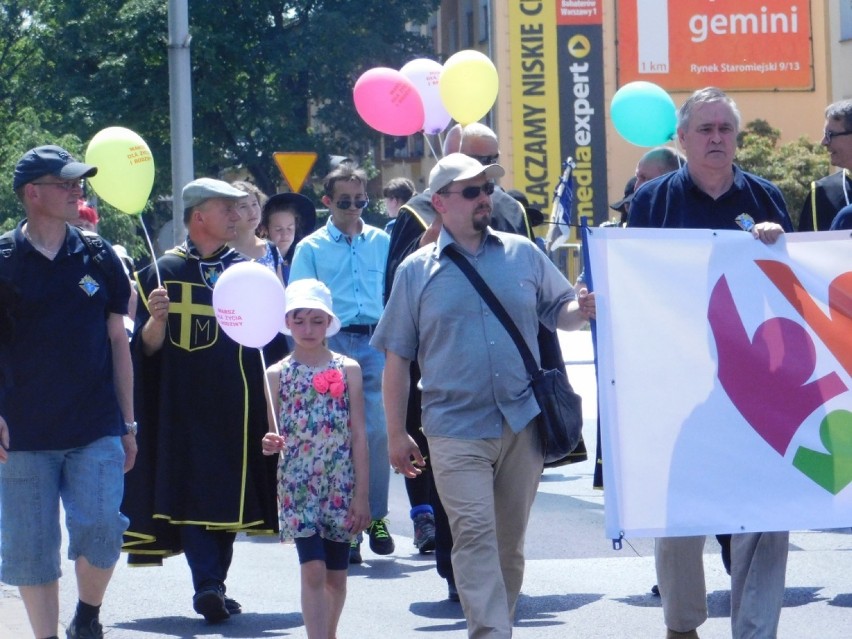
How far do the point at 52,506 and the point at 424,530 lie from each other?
3.18 m

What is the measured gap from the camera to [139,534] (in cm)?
761

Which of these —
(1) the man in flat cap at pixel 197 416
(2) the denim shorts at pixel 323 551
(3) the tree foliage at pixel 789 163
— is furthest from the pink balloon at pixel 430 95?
(3) the tree foliage at pixel 789 163

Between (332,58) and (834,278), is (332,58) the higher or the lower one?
the higher one

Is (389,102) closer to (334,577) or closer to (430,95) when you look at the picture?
(430,95)

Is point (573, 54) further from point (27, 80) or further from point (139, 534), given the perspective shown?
point (139, 534)

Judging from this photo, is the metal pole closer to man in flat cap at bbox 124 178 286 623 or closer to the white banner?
man in flat cap at bbox 124 178 286 623

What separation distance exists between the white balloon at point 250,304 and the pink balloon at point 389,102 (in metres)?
2.95

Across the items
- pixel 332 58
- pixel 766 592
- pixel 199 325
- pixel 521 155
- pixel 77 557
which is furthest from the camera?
pixel 332 58

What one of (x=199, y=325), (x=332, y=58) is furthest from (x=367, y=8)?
(x=199, y=325)

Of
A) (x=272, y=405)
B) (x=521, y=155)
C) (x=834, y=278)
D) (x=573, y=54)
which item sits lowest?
(x=272, y=405)

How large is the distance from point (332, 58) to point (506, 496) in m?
41.7

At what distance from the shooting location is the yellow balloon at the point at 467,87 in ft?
30.7

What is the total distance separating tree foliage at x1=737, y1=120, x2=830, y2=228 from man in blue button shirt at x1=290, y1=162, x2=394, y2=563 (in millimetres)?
27678

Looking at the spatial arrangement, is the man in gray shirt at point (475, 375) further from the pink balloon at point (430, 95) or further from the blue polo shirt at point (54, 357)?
the pink balloon at point (430, 95)
